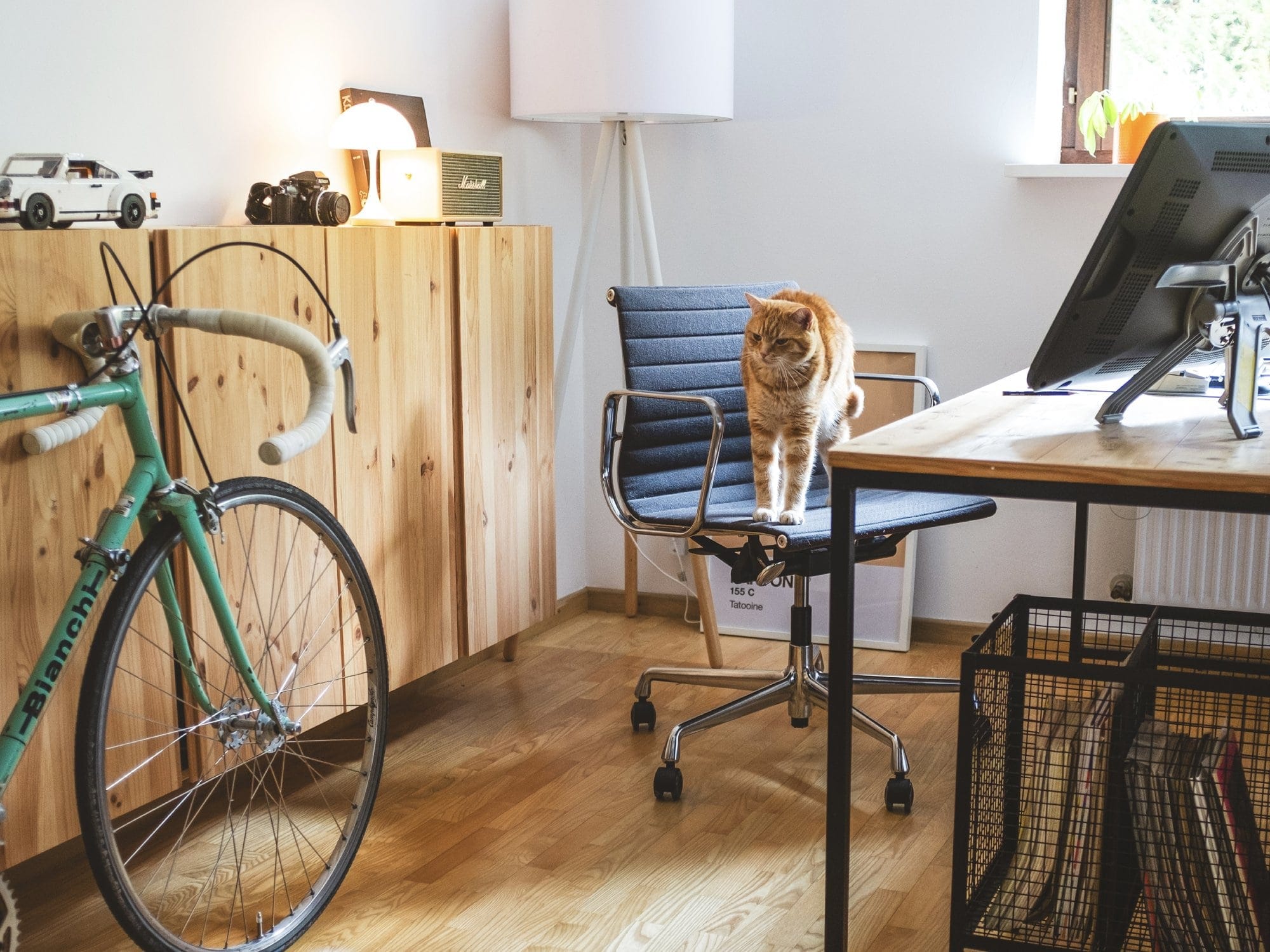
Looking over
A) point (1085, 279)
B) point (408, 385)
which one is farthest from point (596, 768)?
point (1085, 279)

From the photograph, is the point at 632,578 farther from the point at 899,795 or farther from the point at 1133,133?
the point at 1133,133

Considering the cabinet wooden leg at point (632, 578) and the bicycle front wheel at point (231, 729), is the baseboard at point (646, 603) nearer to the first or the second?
the cabinet wooden leg at point (632, 578)

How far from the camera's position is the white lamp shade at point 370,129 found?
8.41 ft

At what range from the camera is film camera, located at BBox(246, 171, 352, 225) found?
2.30 m

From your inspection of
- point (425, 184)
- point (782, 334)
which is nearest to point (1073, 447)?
point (782, 334)

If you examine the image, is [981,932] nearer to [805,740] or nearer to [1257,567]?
[805,740]

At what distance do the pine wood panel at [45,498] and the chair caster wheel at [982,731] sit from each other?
4.00ft

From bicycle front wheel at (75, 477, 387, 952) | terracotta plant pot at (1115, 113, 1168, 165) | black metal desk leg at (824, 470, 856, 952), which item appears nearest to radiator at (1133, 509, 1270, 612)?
terracotta plant pot at (1115, 113, 1168, 165)

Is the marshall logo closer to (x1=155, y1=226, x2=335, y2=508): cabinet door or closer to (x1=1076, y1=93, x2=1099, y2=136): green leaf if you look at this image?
(x1=155, y1=226, x2=335, y2=508): cabinet door

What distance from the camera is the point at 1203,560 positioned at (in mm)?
3059

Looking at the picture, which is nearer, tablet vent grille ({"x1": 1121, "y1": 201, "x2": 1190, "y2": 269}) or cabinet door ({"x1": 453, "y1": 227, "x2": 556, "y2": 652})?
tablet vent grille ({"x1": 1121, "y1": 201, "x2": 1190, "y2": 269})

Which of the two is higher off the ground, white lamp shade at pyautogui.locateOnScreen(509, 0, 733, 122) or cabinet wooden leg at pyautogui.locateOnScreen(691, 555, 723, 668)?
white lamp shade at pyautogui.locateOnScreen(509, 0, 733, 122)

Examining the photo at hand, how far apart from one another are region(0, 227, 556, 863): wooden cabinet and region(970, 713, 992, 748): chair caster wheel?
1.17 metres

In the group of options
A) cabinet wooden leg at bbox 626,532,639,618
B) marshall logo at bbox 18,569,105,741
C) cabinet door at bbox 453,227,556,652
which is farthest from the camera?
cabinet wooden leg at bbox 626,532,639,618
